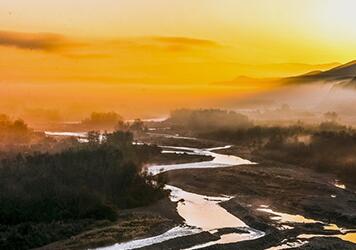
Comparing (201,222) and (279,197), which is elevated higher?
(201,222)

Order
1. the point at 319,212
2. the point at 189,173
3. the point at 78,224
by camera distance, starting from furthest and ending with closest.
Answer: the point at 189,173, the point at 319,212, the point at 78,224

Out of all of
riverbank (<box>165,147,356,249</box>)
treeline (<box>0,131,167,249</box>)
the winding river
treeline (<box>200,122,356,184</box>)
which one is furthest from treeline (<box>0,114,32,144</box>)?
treeline (<box>200,122,356,184</box>)

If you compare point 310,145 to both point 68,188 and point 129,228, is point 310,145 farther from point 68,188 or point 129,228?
point 129,228

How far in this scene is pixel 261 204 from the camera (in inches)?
2299

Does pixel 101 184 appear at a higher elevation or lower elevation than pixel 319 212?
higher

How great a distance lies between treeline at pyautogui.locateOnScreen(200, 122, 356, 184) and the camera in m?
82.4

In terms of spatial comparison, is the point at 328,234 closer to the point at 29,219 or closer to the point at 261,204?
the point at 261,204

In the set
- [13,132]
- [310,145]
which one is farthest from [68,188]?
[310,145]

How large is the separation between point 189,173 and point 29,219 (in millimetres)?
32739

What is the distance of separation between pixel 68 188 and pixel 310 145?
51902 mm

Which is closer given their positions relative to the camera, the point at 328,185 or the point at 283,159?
the point at 328,185

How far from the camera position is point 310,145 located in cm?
9331

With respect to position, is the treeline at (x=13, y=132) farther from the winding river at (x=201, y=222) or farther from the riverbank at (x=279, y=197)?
the winding river at (x=201, y=222)

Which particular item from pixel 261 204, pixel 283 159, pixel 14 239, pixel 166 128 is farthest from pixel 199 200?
pixel 166 128
